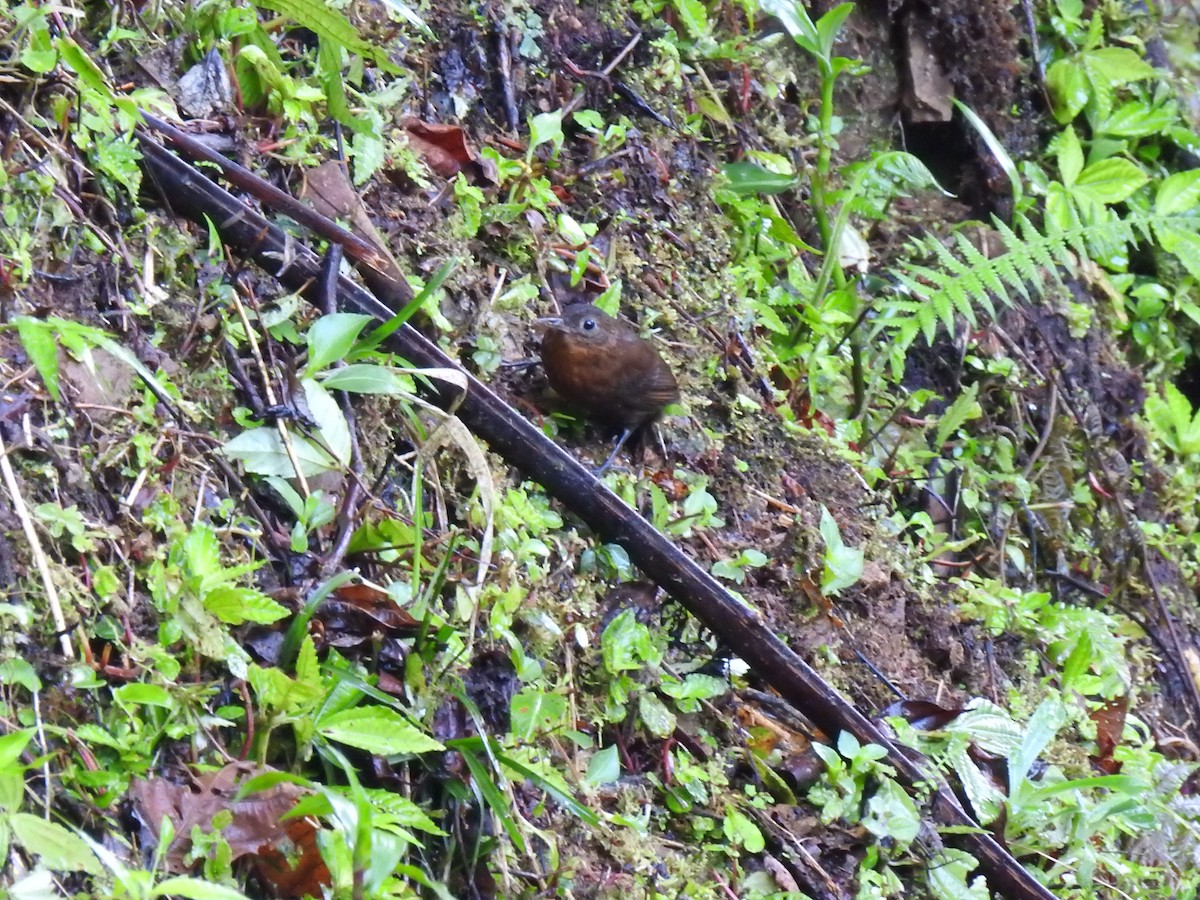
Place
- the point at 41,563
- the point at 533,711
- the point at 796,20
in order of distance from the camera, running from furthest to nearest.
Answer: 1. the point at 796,20
2. the point at 533,711
3. the point at 41,563

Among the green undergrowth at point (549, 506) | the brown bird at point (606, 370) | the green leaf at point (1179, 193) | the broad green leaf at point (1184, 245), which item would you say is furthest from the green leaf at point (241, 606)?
the green leaf at point (1179, 193)

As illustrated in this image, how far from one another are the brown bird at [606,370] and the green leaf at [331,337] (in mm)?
893

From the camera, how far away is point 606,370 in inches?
129

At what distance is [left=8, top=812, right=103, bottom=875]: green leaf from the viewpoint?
1610 mm

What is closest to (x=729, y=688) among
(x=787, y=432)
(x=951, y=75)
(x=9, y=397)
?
(x=787, y=432)

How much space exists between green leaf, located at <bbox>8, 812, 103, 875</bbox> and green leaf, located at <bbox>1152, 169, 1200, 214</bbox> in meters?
5.53

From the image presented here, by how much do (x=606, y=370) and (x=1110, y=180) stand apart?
355 cm

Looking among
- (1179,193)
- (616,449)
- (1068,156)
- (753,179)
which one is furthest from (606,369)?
(1179,193)

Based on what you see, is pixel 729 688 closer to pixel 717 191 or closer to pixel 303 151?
pixel 303 151

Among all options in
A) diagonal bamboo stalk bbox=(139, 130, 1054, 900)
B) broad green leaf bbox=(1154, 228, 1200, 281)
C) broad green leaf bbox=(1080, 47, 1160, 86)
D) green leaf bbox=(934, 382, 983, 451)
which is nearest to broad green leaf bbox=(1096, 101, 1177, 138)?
broad green leaf bbox=(1080, 47, 1160, 86)

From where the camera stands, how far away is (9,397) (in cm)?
212

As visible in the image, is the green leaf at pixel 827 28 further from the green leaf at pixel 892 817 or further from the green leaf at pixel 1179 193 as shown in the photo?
the green leaf at pixel 892 817

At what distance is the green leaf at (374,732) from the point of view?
211cm

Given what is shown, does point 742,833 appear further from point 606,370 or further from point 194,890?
point 194,890
